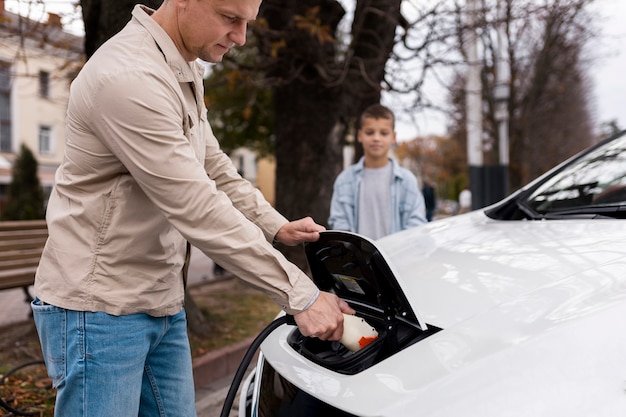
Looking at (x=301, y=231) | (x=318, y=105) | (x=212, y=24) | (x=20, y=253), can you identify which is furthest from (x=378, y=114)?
(x=20, y=253)

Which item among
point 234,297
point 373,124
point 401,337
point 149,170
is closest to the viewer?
point 149,170

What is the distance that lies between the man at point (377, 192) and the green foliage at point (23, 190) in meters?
15.2

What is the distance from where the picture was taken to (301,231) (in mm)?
1998

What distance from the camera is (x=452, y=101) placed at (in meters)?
10.2

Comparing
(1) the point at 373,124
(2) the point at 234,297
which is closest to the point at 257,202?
(1) the point at 373,124

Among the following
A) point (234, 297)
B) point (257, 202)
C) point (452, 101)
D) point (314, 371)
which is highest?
point (452, 101)

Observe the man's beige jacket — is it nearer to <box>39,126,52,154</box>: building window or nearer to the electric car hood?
the electric car hood

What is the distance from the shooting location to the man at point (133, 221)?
1527mm

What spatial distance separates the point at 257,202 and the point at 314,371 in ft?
2.29

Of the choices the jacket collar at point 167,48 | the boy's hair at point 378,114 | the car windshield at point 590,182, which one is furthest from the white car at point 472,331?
the boy's hair at point 378,114

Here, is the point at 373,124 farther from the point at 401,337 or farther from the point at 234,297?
the point at 234,297

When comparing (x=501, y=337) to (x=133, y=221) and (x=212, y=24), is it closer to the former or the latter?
(x=133, y=221)

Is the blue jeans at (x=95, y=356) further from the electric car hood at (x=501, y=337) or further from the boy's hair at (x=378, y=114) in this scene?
the boy's hair at (x=378, y=114)

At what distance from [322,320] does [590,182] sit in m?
1.93
